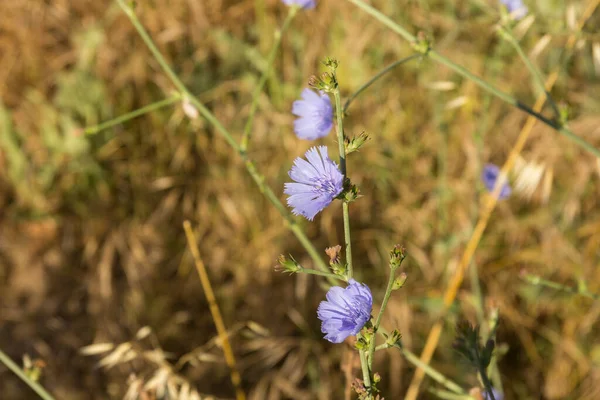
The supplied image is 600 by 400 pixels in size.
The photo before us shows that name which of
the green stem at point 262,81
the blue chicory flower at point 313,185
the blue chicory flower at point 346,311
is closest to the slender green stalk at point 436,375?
the blue chicory flower at point 346,311

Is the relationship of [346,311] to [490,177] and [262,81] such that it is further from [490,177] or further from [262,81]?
[490,177]

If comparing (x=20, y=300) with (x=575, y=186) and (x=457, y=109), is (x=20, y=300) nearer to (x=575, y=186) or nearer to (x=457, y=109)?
(x=457, y=109)

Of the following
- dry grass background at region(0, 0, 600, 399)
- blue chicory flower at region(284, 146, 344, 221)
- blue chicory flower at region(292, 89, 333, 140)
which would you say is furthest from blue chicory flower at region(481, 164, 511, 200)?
blue chicory flower at region(284, 146, 344, 221)

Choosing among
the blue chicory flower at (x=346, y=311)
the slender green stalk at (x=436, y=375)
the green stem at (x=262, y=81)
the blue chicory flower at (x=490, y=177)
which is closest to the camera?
the blue chicory flower at (x=346, y=311)

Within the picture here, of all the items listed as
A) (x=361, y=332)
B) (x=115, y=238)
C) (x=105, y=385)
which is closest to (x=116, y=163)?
(x=115, y=238)

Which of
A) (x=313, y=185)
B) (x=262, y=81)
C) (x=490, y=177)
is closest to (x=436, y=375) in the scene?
(x=313, y=185)

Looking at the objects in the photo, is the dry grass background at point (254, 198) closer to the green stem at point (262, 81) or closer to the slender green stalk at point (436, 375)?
the green stem at point (262, 81)

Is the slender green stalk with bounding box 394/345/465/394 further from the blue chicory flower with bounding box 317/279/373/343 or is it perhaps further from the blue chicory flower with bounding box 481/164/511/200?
the blue chicory flower with bounding box 481/164/511/200
